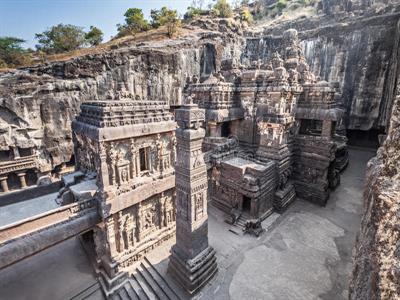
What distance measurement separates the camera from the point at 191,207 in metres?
7.52

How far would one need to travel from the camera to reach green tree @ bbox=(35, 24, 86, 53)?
2839 centimetres

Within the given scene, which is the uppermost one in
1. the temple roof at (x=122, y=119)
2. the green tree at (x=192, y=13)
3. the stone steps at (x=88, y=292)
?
the green tree at (x=192, y=13)

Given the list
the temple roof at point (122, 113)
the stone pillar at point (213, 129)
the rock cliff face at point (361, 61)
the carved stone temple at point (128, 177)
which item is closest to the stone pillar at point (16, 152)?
the carved stone temple at point (128, 177)

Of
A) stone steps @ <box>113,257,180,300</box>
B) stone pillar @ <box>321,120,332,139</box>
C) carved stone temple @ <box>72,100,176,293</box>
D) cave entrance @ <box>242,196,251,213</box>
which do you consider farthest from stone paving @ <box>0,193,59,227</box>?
stone pillar @ <box>321,120,332,139</box>

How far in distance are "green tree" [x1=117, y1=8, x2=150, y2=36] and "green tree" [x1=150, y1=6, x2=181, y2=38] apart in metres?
1.88

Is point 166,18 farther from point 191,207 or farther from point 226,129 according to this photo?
point 191,207

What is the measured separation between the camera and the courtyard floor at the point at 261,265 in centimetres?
842

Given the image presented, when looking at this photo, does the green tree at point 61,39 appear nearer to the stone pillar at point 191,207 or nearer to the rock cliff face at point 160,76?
the rock cliff face at point 160,76

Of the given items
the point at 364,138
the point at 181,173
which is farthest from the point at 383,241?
the point at 364,138

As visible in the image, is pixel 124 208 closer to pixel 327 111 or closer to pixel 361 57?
pixel 327 111

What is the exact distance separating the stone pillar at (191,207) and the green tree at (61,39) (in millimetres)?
30555

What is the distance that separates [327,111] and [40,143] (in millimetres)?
22869

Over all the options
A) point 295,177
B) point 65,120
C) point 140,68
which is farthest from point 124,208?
point 140,68

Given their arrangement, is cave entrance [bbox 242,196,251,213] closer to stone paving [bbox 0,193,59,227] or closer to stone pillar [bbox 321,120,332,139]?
stone pillar [bbox 321,120,332,139]
